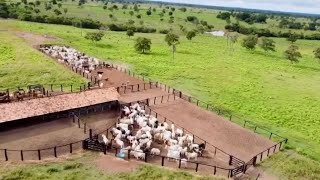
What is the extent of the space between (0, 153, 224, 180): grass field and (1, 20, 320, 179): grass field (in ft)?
33.9

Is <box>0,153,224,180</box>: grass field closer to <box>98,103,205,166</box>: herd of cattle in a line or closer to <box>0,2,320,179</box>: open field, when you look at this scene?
<box>98,103,205,166</box>: herd of cattle in a line

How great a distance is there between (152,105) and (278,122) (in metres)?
13.0

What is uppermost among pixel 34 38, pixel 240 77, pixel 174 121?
pixel 34 38

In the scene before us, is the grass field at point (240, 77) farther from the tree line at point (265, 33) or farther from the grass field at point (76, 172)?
the tree line at point (265, 33)

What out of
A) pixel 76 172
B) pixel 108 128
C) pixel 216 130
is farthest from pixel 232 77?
pixel 76 172

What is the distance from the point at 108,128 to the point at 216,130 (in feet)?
31.4

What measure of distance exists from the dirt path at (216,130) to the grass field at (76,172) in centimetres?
586

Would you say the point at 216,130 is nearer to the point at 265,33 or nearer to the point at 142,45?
the point at 142,45

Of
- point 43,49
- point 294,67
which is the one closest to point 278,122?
point 294,67

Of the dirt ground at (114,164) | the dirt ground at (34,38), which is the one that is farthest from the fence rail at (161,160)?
the dirt ground at (34,38)

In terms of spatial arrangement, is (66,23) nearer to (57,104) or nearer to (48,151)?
(57,104)

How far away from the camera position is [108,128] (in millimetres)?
28062

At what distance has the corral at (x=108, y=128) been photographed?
23812mm

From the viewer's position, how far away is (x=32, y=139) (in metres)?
25.3
